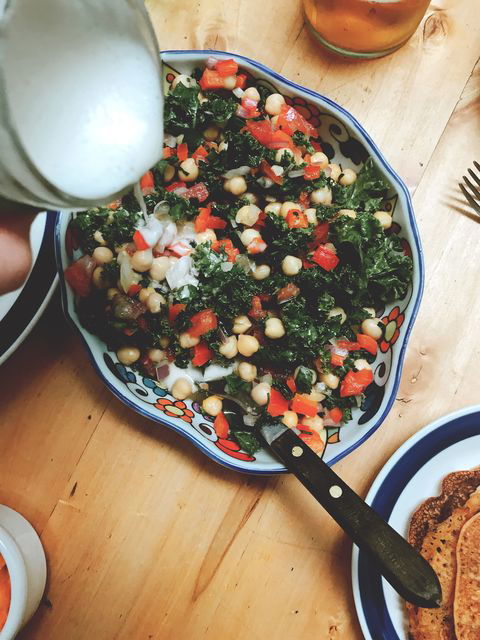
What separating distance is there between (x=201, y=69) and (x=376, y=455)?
49.1 inches

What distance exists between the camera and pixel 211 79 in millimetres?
1736

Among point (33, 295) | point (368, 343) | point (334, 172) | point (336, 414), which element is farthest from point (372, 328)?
point (33, 295)

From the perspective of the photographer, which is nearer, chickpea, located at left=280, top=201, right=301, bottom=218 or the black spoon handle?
the black spoon handle

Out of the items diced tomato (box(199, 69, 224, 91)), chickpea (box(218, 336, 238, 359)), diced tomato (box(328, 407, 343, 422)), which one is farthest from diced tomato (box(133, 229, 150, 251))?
diced tomato (box(328, 407, 343, 422))

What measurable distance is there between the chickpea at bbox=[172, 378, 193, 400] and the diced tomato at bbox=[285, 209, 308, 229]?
54cm

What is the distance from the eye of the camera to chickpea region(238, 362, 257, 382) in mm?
1743

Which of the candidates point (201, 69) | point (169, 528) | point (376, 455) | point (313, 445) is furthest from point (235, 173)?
point (169, 528)

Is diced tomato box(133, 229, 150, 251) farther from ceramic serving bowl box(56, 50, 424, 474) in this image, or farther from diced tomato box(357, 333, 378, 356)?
diced tomato box(357, 333, 378, 356)

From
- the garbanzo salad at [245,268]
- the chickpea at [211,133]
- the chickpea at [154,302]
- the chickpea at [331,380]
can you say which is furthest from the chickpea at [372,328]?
the chickpea at [211,133]

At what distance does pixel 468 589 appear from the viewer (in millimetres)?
1734

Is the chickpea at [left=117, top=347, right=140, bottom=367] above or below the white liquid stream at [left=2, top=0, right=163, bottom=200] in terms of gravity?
below

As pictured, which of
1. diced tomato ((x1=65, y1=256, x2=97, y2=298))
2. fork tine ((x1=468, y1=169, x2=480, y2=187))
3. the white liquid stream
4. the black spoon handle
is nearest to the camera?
the white liquid stream

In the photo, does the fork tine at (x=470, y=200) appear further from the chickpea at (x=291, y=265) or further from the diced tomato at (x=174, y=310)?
the diced tomato at (x=174, y=310)

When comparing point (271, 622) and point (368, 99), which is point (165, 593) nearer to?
point (271, 622)
